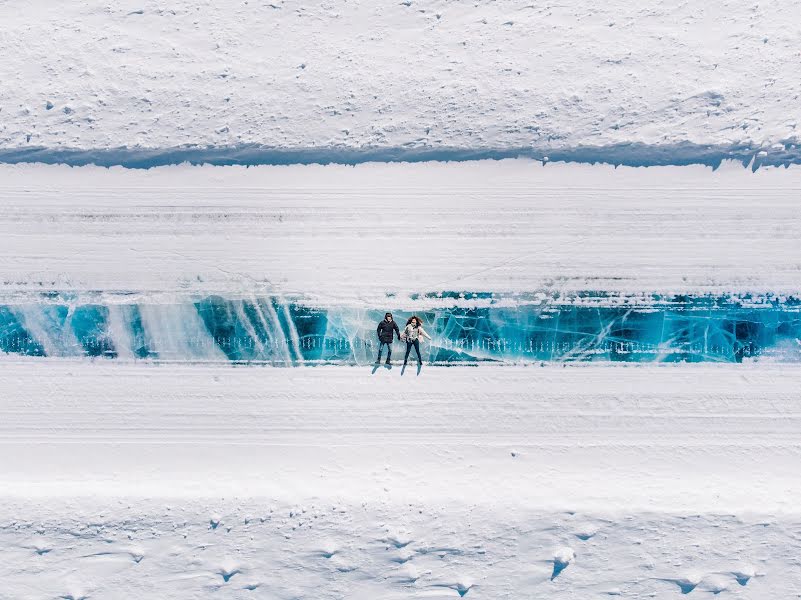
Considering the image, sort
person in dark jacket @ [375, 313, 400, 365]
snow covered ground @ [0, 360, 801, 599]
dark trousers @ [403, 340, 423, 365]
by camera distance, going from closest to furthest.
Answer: snow covered ground @ [0, 360, 801, 599]
person in dark jacket @ [375, 313, 400, 365]
dark trousers @ [403, 340, 423, 365]

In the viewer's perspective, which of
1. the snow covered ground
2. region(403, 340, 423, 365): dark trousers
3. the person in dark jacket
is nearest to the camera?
the snow covered ground

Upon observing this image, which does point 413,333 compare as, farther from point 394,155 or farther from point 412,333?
point 394,155

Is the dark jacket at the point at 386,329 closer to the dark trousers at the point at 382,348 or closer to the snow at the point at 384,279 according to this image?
the dark trousers at the point at 382,348

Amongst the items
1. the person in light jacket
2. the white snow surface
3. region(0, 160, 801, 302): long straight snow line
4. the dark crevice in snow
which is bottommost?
the person in light jacket

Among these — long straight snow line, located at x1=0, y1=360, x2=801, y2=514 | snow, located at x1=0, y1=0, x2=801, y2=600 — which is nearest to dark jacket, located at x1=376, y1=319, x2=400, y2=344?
snow, located at x1=0, y1=0, x2=801, y2=600

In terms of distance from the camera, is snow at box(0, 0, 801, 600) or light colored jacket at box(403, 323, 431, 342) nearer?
snow at box(0, 0, 801, 600)

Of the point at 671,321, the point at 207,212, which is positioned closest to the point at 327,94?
the point at 207,212

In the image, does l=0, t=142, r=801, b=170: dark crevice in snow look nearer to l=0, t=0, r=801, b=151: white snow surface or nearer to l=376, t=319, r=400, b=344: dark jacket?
l=0, t=0, r=801, b=151: white snow surface
